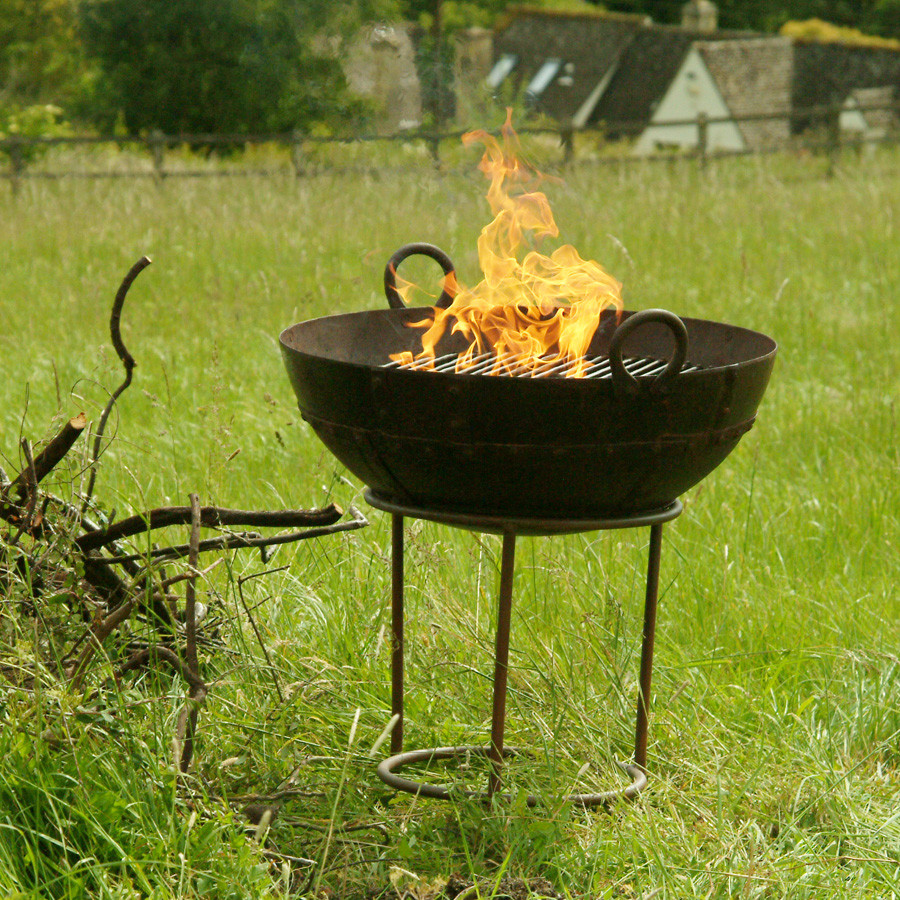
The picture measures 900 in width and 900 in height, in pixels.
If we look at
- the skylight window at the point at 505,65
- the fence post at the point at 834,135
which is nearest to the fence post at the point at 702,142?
the fence post at the point at 834,135

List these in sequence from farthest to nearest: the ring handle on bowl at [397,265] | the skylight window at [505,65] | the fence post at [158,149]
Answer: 1. the skylight window at [505,65]
2. the fence post at [158,149]
3. the ring handle on bowl at [397,265]

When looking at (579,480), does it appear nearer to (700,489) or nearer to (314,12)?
(700,489)

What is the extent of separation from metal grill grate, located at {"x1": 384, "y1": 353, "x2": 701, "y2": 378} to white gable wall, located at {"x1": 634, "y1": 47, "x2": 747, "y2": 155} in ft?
137

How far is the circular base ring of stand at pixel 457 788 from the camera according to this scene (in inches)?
93.5

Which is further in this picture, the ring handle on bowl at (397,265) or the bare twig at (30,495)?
the ring handle on bowl at (397,265)

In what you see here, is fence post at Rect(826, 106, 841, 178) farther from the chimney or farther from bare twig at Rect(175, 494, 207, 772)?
the chimney

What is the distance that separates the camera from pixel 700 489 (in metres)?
4.12

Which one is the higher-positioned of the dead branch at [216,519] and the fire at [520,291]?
the fire at [520,291]

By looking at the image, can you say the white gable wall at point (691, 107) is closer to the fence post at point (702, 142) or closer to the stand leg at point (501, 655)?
the fence post at point (702, 142)

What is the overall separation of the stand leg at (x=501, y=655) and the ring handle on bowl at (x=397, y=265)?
0.72 meters

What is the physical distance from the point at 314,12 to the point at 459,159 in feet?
8.01

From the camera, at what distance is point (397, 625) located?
102 inches

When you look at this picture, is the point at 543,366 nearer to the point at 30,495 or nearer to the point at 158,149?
the point at 30,495

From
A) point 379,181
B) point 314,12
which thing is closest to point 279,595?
point 314,12
